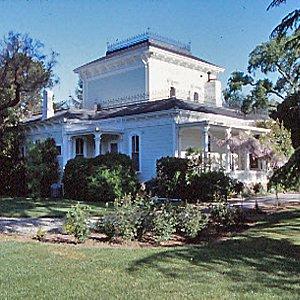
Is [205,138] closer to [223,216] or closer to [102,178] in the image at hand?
[102,178]

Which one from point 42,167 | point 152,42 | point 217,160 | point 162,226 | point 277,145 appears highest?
point 152,42

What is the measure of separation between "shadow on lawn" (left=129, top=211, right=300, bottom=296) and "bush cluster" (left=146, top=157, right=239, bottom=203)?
10.3 meters

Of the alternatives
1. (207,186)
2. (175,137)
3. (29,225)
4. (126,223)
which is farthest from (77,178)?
(126,223)

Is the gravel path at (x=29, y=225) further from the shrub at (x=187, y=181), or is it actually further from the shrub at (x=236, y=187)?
the shrub at (x=236, y=187)

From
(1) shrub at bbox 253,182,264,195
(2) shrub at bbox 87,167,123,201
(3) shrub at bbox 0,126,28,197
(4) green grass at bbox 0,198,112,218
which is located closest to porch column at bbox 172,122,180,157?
(2) shrub at bbox 87,167,123,201

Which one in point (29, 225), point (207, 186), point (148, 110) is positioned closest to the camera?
point (29, 225)

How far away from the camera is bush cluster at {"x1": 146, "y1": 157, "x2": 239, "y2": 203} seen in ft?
68.6

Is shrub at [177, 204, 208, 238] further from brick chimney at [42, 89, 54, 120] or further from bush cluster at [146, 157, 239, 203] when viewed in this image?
brick chimney at [42, 89, 54, 120]

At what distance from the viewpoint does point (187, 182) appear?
70.1ft

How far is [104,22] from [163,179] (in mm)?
8126

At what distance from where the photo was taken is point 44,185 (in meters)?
25.1

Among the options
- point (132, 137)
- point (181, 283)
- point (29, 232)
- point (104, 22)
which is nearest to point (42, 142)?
point (132, 137)

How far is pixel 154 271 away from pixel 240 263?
1.69 metres

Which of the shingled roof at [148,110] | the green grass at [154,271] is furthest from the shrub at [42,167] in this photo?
the green grass at [154,271]
